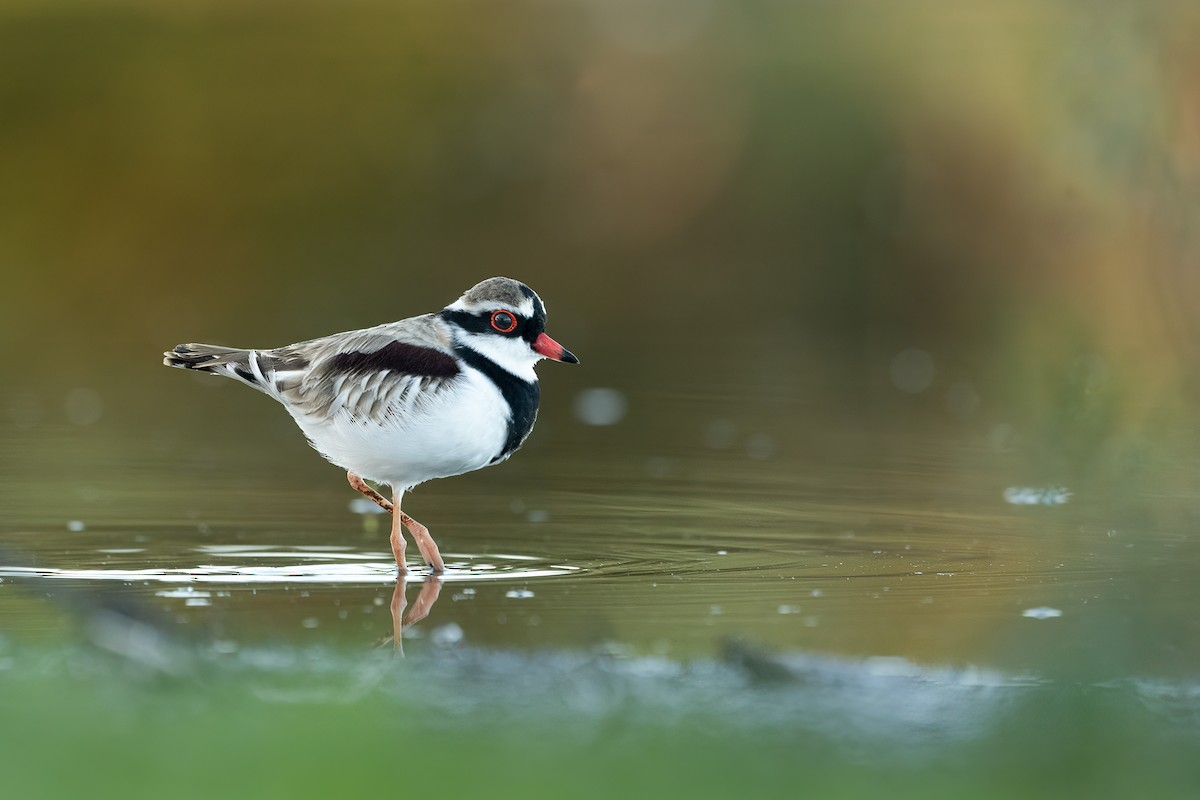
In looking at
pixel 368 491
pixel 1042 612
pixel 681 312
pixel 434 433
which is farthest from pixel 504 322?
pixel 681 312

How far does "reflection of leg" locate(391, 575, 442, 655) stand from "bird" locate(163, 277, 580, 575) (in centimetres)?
36

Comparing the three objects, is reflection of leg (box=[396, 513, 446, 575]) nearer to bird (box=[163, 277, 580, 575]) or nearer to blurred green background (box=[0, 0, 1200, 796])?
bird (box=[163, 277, 580, 575])

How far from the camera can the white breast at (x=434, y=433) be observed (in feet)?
26.2

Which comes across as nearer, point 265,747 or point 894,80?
point 265,747

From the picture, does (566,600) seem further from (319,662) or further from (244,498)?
(244,498)

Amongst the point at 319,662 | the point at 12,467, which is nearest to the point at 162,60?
the point at 12,467

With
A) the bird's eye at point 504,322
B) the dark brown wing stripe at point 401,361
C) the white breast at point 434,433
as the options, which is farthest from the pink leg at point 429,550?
the bird's eye at point 504,322

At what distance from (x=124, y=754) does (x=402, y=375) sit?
148 inches

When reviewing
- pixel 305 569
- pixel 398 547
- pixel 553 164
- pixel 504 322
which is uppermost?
pixel 553 164

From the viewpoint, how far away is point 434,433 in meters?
8.01

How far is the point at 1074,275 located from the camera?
64.8 feet

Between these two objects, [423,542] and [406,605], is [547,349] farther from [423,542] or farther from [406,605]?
[406,605]

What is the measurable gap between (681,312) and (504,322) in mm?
13338

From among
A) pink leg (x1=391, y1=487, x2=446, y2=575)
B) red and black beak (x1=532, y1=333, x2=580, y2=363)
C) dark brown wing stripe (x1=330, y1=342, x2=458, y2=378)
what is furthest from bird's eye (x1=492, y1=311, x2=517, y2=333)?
pink leg (x1=391, y1=487, x2=446, y2=575)
